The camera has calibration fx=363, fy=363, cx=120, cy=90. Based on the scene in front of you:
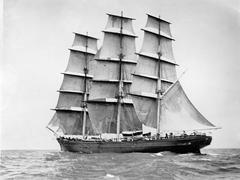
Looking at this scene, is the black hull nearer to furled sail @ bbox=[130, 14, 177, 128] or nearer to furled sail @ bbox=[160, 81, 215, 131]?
furled sail @ bbox=[160, 81, 215, 131]

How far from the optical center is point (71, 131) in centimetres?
5097

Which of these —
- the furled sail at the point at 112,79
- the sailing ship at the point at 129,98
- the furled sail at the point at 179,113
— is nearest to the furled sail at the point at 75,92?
the sailing ship at the point at 129,98

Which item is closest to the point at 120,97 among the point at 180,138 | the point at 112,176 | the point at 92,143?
the point at 92,143

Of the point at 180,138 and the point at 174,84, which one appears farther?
the point at 174,84

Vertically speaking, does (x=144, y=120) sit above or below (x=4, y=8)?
below

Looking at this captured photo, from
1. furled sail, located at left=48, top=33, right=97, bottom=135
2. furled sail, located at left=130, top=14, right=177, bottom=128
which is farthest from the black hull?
furled sail, located at left=48, top=33, right=97, bottom=135

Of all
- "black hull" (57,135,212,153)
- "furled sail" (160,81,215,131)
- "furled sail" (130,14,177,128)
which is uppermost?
"furled sail" (130,14,177,128)

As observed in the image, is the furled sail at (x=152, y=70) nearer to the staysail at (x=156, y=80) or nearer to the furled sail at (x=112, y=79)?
the staysail at (x=156, y=80)

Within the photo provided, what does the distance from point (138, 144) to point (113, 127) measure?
632cm

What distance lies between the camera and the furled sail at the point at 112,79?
1800 inches

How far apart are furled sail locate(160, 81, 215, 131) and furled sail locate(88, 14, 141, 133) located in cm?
561

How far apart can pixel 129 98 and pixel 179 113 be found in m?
9.35

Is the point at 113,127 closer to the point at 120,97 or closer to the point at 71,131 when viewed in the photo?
the point at 120,97

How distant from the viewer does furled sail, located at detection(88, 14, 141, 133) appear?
150ft
